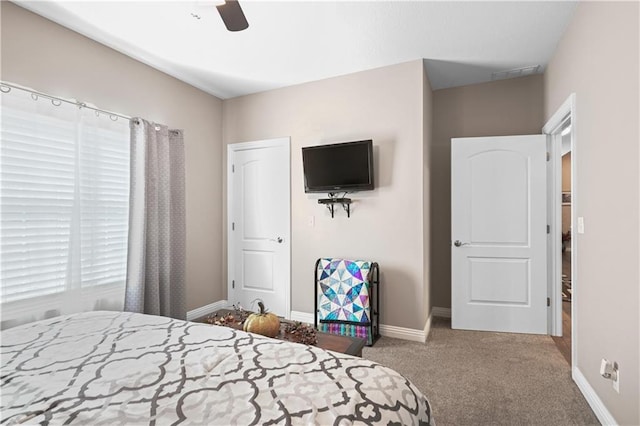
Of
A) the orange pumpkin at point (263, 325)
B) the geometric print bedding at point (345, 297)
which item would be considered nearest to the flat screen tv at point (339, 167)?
the geometric print bedding at point (345, 297)

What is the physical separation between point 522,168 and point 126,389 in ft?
11.8

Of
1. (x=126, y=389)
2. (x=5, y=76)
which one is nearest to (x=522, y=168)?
(x=126, y=389)

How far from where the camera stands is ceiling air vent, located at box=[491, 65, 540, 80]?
3.21 m

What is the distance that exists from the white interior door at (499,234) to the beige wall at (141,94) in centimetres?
279

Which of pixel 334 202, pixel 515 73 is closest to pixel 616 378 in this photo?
pixel 334 202

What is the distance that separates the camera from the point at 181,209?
3338 millimetres

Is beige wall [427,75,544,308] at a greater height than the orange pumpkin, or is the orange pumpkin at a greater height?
beige wall [427,75,544,308]

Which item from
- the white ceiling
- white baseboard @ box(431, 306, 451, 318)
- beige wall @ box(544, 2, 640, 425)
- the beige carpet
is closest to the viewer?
beige wall @ box(544, 2, 640, 425)

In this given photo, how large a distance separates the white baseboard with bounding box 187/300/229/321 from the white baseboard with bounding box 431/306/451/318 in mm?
2537

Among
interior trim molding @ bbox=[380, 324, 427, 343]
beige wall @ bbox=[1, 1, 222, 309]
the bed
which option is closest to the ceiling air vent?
interior trim molding @ bbox=[380, 324, 427, 343]

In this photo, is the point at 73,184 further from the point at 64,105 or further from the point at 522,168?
the point at 522,168

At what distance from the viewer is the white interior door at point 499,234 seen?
10.5 ft

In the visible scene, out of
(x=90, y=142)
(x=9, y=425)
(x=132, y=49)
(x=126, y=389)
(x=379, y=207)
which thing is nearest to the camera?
(x=9, y=425)

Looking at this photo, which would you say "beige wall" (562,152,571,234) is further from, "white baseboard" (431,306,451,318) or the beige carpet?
the beige carpet
